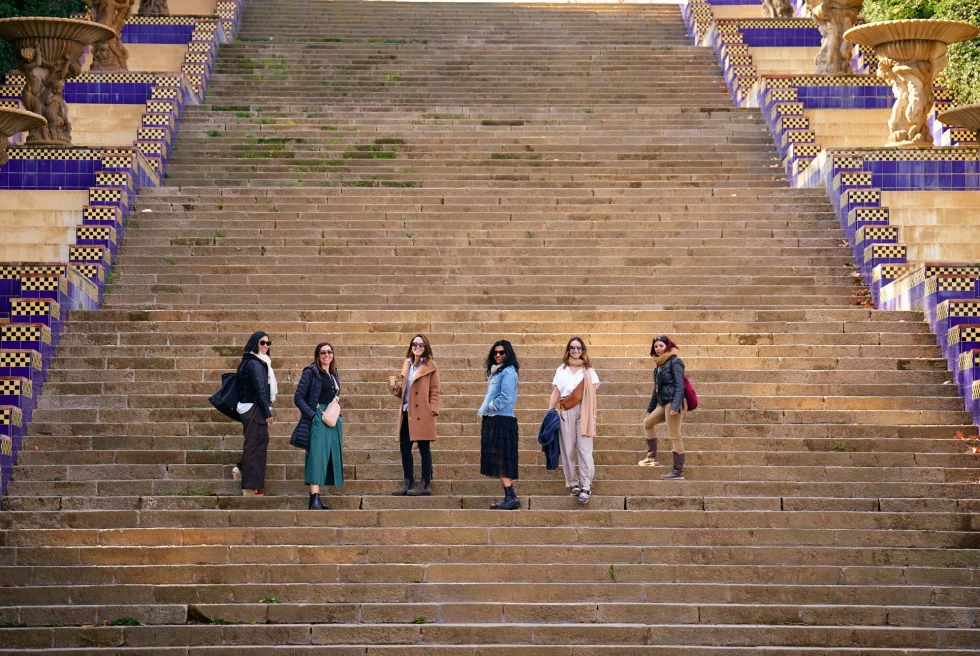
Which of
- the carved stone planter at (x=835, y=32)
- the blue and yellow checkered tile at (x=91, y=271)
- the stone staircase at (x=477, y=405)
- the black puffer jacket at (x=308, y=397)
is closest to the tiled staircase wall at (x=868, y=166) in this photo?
the stone staircase at (x=477, y=405)

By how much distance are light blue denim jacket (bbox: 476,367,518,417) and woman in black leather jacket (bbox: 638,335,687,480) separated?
1325 millimetres

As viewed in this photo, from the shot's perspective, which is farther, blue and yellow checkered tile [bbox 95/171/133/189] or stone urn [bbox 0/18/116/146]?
stone urn [bbox 0/18/116/146]

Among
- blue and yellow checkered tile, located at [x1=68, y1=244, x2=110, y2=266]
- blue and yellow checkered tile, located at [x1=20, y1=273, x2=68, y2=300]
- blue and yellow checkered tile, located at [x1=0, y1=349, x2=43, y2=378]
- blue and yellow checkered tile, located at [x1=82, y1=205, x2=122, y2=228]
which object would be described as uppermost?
blue and yellow checkered tile, located at [x1=82, y1=205, x2=122, y2=228]

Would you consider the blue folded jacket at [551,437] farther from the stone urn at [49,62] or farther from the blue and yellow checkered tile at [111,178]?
the stone urn at [49,62]

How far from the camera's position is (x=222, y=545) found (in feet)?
37.2

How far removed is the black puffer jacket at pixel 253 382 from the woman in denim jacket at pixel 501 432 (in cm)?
182

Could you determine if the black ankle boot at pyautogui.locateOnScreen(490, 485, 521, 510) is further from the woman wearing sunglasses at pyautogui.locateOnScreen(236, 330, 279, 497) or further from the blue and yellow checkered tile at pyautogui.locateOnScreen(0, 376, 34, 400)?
the blue and yellow checkered tile at pyautogui.locateOnScreen(0, 376, 34, 400)

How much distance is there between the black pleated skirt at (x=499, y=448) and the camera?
38.3 ft

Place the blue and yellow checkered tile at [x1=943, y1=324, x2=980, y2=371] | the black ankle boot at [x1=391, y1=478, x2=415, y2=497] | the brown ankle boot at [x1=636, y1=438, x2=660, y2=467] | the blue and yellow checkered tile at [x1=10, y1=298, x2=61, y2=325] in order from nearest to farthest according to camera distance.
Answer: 1. the black ankle boot at [x1=391, y1=478, x2=415, y2=497]
2. the brown ankle boot at [x1=636, y1=438, x2=660, y2=467]
3. the blue and yellow checkered tile at [x1=943, y1=324, x2=980, y2=371]
4. the blue and yellow checkered tile at [x1=10, y1=298, x2=61, y2=325]

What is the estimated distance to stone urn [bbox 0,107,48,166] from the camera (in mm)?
17122

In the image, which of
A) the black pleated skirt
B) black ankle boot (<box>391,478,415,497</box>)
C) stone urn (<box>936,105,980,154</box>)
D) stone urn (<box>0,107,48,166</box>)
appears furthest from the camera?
stone urn (<box>936,105,980,154</box>)

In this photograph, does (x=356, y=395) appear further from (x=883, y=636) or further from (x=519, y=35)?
(x=519, y=35)

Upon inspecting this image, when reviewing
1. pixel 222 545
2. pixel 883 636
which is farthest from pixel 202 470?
pixel 883 636

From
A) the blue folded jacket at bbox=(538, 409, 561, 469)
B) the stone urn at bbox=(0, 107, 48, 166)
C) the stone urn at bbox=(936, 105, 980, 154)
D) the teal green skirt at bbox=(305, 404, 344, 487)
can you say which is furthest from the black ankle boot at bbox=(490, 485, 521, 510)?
the stone urn at bbox=(936, 105, 980, 154)
